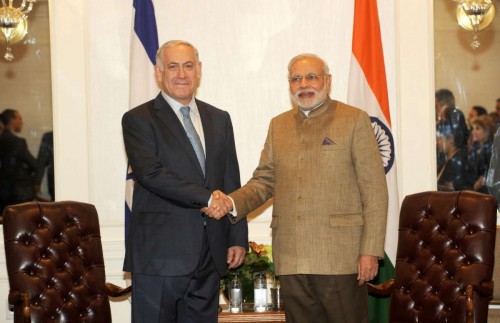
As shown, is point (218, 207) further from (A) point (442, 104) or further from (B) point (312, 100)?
(A) point (442, 104)

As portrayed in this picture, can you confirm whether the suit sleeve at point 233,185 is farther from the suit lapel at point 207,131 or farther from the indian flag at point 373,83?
the indian flag at point 373,83

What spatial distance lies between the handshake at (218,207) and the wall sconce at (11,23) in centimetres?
201

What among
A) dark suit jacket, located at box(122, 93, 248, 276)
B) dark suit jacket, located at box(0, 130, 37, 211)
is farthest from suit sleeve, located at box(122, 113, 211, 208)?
dark suit jacket, located at box(0, 130, 37, 211)

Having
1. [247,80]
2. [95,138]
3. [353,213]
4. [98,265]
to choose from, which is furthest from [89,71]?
[353,213]

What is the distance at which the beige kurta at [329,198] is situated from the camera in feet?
12.9

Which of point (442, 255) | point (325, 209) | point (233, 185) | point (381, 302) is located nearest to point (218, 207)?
point (233, 185)

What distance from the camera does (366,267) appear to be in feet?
12.8

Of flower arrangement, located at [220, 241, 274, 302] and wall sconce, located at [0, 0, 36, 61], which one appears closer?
flower arrangement, located at [220, 241, 274, 302]

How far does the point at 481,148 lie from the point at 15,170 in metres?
3.49

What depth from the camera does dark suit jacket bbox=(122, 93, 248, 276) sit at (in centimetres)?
384

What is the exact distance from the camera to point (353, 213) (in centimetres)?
397

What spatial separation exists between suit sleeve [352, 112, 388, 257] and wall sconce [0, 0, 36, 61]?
8.09 ft

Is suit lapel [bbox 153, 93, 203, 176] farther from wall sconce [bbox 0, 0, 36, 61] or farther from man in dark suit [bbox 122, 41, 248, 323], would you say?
wall sconce [bbox 0, 0, 36, 61]

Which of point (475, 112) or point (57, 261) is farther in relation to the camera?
point (475, 112)
